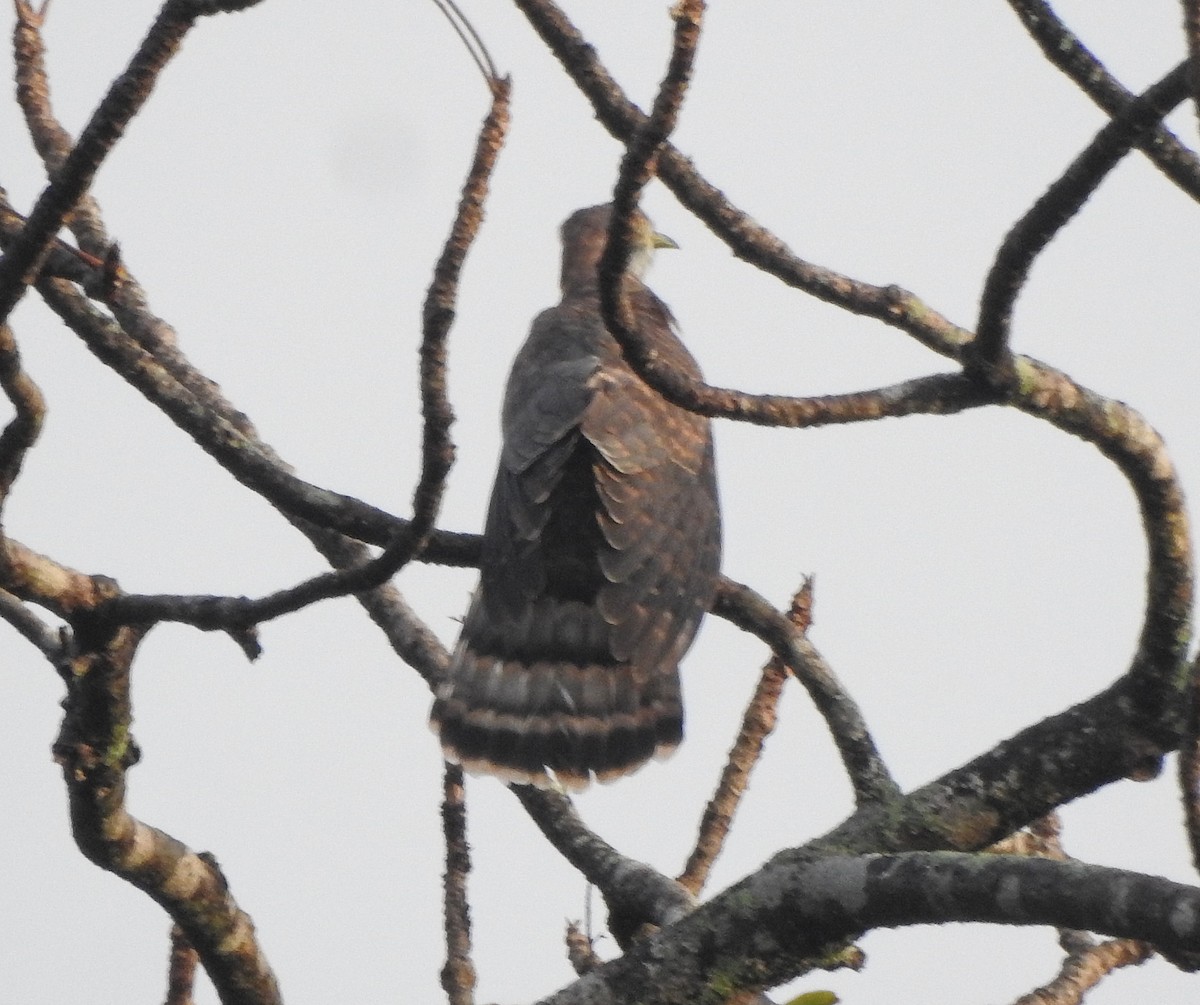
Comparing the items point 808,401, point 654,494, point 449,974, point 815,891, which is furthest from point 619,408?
point 815,891

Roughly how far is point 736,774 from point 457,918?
0.71 m

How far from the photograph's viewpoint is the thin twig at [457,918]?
3.94m

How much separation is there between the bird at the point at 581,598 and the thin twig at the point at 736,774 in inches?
23.1

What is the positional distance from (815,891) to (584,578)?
2.15m

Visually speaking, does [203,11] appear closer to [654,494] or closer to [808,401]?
[808,401]

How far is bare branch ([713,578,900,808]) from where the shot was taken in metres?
3.50

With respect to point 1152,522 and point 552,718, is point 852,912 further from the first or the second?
point 552,718

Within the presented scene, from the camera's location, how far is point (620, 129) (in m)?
3.23

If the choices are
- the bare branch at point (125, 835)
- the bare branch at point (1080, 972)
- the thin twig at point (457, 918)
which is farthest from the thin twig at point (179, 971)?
the bare branch at point (1080, 972)

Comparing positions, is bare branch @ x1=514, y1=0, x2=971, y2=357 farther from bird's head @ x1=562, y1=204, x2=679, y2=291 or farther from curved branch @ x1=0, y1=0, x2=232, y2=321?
bird's head @ x1=562, y1=204, x2=679, y2=291

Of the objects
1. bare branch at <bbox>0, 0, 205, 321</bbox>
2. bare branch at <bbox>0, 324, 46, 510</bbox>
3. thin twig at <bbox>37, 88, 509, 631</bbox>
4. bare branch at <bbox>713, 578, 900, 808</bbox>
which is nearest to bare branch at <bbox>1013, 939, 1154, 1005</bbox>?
bare branch at <bbox>713, 578, 900, 808</bbox>

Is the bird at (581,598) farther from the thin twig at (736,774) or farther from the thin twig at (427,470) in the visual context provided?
the thin twig at (427,470)

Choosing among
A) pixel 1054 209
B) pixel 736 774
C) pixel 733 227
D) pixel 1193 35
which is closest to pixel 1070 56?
pixel 1054 209

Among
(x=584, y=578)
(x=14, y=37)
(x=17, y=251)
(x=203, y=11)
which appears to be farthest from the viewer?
(x=584, y=578)
